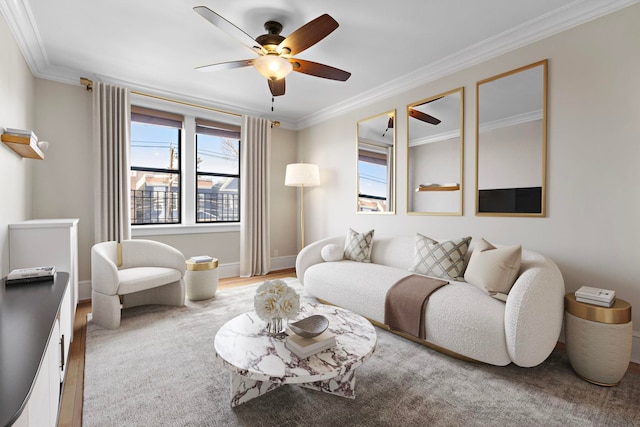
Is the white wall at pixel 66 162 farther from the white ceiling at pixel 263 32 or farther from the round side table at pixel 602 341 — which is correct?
the round side table at pixel 602 341

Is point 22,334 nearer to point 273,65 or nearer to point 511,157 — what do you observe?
point 273,65

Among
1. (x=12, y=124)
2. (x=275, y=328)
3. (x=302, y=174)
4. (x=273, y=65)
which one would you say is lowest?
(x=275, y=328)

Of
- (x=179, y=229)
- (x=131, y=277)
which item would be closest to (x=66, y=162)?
(x=179, y=229)

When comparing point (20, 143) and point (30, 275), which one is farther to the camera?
point (20, 143)

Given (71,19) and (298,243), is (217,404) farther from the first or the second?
(298,243)

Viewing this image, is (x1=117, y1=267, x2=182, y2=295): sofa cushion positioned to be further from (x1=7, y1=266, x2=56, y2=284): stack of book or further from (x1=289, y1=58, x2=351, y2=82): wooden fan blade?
(x1=289, y1=58, x2=351, y2=82): wooden fan blade

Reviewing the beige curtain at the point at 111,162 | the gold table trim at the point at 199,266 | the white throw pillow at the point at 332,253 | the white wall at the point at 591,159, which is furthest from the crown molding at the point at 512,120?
the beige curtain at the point at 111,162

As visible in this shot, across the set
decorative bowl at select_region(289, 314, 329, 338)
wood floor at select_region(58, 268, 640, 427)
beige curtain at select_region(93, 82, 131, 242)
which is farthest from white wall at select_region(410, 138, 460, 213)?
beige curtain at select_region(93, 82, 131, 242)

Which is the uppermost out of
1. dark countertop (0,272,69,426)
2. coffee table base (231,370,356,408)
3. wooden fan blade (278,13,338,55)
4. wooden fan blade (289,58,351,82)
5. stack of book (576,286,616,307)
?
wooden fan blade (278,13,338,55)

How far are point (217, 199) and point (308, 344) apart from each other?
369 centimetres

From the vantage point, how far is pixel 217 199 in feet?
15.7

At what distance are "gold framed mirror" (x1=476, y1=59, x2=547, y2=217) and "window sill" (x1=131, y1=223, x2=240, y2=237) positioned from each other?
3484mm

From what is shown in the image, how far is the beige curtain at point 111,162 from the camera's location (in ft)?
11.7

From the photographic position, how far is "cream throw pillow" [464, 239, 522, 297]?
2215 mm
